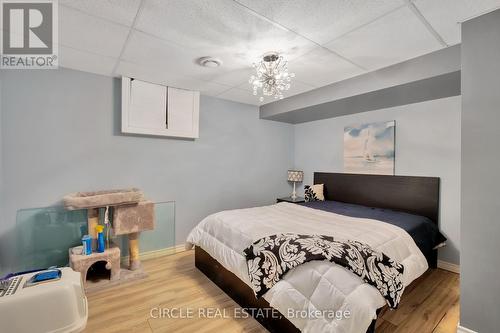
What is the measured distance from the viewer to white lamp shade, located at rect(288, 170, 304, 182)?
4414 mm

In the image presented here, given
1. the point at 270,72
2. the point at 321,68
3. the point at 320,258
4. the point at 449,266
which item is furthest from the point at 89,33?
the point at 449,266

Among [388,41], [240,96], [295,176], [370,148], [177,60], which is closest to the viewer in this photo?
[388,41]

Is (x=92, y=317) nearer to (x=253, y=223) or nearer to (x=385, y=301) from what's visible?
(x=253, y=223)

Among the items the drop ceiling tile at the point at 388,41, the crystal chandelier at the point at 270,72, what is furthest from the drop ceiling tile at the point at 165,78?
the drop ceiling tile at the point at 388,41

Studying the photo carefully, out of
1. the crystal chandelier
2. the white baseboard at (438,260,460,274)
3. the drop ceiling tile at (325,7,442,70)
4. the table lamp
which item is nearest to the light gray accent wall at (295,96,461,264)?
the white baseboard at (438,260,460,274)

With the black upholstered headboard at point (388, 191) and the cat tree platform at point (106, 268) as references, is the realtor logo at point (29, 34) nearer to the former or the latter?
the cat tree platform at point (106, 268)

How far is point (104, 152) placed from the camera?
112 inches

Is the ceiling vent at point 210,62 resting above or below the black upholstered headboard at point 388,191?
above

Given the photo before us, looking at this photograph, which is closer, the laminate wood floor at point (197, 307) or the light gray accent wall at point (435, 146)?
the laminate wood floor at point (197, 307)

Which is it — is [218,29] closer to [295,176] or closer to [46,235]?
[46,235]

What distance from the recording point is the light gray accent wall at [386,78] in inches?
83.6

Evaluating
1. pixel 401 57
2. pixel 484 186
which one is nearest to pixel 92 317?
pixel 484 186

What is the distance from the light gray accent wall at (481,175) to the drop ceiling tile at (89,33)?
8.80 ft

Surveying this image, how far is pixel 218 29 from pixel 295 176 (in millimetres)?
3165
